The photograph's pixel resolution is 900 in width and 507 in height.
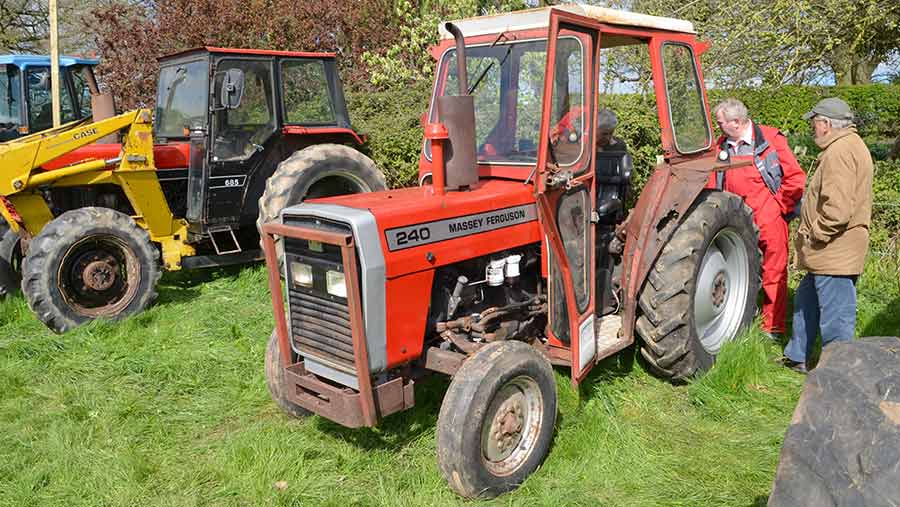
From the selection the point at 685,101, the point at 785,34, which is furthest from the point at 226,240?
the point at 785,34

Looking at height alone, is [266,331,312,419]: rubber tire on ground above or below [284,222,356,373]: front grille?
below

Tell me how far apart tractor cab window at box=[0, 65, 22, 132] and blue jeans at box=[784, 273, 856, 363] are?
905cm

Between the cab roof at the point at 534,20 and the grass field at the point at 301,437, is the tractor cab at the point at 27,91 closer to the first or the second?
the grass field at the point at 301,437

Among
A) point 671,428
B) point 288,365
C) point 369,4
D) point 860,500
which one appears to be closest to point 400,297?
point 288,365

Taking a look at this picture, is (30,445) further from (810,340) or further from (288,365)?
(810,340)

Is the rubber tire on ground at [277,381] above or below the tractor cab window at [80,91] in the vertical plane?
below

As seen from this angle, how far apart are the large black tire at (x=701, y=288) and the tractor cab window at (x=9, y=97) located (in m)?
8.32

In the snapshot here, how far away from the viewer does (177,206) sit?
7387mm

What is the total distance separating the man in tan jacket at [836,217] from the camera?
4.15 m

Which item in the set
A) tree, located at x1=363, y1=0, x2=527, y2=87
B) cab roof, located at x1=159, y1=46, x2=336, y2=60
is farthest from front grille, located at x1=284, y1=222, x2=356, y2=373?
tree, located at x1=363, y1=0, x2=527, y2=87

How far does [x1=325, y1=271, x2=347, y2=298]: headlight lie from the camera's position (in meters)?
3.36

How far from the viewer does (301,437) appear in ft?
12.8

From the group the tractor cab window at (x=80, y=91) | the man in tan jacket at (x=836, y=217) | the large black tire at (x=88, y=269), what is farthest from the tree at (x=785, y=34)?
the tractor cab window at (x=80, y=91)

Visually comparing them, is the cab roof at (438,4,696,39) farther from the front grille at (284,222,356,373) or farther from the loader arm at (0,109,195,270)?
the loader arm at (0,109,195,270)
